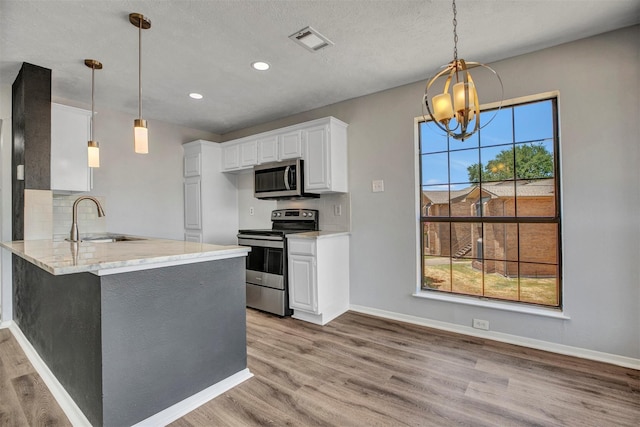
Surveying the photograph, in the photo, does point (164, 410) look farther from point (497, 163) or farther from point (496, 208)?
point (497, 163)

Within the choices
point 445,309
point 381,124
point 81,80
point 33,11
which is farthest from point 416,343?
point 81,80

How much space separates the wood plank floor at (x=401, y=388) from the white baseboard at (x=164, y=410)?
42mm

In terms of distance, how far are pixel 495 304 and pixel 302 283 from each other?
5.69 feet

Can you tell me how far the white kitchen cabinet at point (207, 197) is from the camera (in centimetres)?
424

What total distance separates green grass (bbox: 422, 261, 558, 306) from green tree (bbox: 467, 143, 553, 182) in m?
0.83

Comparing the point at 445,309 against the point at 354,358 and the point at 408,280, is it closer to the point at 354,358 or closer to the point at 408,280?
the point at 408,280

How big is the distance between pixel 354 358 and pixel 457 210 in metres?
1.62

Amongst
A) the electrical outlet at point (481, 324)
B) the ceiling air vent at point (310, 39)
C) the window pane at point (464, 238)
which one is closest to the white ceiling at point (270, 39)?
the ceiling air vent at point (310, 39)

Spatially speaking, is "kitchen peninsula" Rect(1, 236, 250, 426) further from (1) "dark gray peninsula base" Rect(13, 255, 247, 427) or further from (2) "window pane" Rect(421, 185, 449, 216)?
(2) "window pane" Rect(421, 185, 449, 216)

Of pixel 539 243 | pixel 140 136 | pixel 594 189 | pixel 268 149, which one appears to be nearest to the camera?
pixel 140 136

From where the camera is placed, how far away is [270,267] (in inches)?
136

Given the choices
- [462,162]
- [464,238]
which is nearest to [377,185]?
[462,162]

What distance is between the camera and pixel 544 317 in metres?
2.47

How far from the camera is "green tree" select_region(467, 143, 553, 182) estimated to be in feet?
8.36
